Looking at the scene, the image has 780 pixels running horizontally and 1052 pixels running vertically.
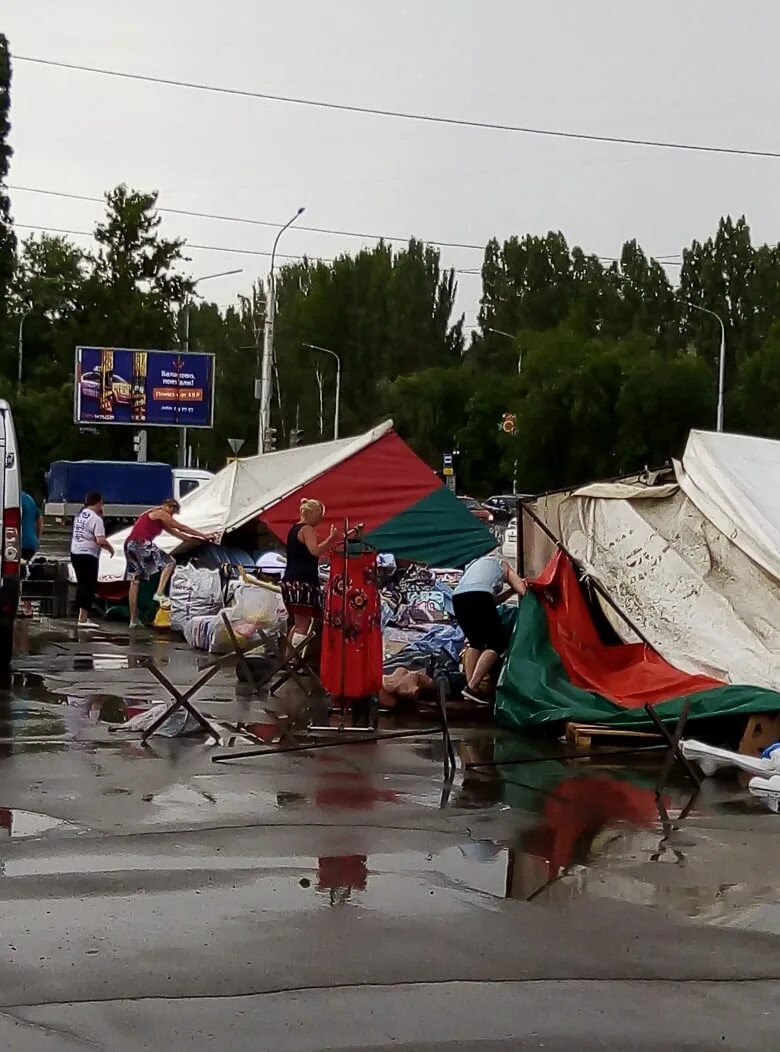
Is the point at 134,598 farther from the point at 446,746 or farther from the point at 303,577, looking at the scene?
the point at 446,746

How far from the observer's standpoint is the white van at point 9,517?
12.5 metres

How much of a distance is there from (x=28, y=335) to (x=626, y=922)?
6512 cm

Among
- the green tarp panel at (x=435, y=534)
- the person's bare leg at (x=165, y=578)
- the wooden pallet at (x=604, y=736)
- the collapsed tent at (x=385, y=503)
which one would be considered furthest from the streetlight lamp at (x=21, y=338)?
the wooden pallet at (x=604, y=736)

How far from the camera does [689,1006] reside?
5.10 meters

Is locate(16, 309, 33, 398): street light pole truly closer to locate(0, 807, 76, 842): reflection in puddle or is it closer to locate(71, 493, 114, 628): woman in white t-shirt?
locate(71, 493, 114, 628): woman in white t-shirt

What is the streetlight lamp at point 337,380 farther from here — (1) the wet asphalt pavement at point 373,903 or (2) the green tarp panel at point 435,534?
(1) the wet asphalt pavement at point 373,903

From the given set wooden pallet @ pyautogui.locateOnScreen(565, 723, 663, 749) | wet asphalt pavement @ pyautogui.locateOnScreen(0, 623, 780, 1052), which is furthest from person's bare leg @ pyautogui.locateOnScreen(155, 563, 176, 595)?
wooden pallet @ pyautogui.locateOnScreen(565, 723, 663, 749)

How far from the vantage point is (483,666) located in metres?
→ 11.9

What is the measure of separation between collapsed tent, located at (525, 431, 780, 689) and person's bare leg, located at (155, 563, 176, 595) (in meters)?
6.68

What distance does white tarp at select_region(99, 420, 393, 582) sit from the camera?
17.9 meters

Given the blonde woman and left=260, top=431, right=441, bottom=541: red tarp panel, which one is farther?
left=260, top=431, right=441, bottom=541: red tarp panel

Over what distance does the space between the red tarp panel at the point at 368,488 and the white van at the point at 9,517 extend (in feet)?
16.0

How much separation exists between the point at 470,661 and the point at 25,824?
520cm

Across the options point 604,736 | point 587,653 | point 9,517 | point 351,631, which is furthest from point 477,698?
point 9,517
